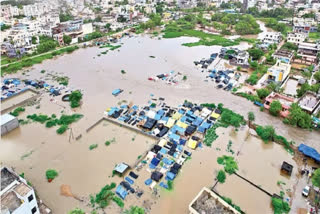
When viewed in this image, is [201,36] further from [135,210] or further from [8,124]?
[135,210]

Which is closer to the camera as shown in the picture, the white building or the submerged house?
the white building

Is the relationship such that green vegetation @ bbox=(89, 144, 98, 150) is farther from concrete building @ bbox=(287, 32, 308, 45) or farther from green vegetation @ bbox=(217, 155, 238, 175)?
concrete building @ bbox=(287, 32, 308, 45)

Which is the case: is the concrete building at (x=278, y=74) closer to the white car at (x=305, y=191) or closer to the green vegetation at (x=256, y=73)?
the green vegetation at (x=256, y=73)

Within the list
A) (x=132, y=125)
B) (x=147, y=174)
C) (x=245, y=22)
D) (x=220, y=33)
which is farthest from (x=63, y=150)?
(x=245, y=22)

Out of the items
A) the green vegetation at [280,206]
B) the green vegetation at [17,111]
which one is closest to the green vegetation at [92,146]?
the green vegetation at [17,111]

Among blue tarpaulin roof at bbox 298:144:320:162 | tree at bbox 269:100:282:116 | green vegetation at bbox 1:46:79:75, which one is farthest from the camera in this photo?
green vegetation at bbox 1:46:79:75

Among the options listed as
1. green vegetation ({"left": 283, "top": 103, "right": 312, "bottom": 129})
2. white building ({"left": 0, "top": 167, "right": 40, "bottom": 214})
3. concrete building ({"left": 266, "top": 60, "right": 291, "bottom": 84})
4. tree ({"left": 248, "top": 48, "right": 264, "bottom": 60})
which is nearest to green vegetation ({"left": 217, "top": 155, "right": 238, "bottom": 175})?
green vegetation ({"left": 283, "top": 103, "right": 312, "bottom": 129})

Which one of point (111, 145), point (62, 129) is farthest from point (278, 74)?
point (62, 129)
